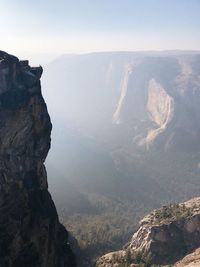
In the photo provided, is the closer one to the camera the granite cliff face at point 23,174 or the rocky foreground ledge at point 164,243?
the granite cliff face at point 23,174

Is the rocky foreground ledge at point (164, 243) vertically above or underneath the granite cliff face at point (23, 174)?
underneath

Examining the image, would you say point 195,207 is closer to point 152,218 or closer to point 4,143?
point 152,218

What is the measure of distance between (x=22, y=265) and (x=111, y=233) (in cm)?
10798

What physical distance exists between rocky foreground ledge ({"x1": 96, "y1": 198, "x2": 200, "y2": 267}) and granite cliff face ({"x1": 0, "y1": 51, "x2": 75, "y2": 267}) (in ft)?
121

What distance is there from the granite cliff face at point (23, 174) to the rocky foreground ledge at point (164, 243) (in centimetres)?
3673

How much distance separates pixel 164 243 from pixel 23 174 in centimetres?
5672

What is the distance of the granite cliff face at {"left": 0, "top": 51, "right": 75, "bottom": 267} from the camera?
60438 millimetres

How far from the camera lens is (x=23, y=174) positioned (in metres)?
64.6

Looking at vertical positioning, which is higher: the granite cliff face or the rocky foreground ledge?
the granite cliff face

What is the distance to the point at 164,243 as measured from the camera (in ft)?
361

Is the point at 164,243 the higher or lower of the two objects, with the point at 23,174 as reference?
lower

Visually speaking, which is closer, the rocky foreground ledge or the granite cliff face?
the granite cliff face

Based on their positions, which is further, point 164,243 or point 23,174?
point 164,243

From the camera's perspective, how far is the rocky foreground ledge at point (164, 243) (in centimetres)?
10350
